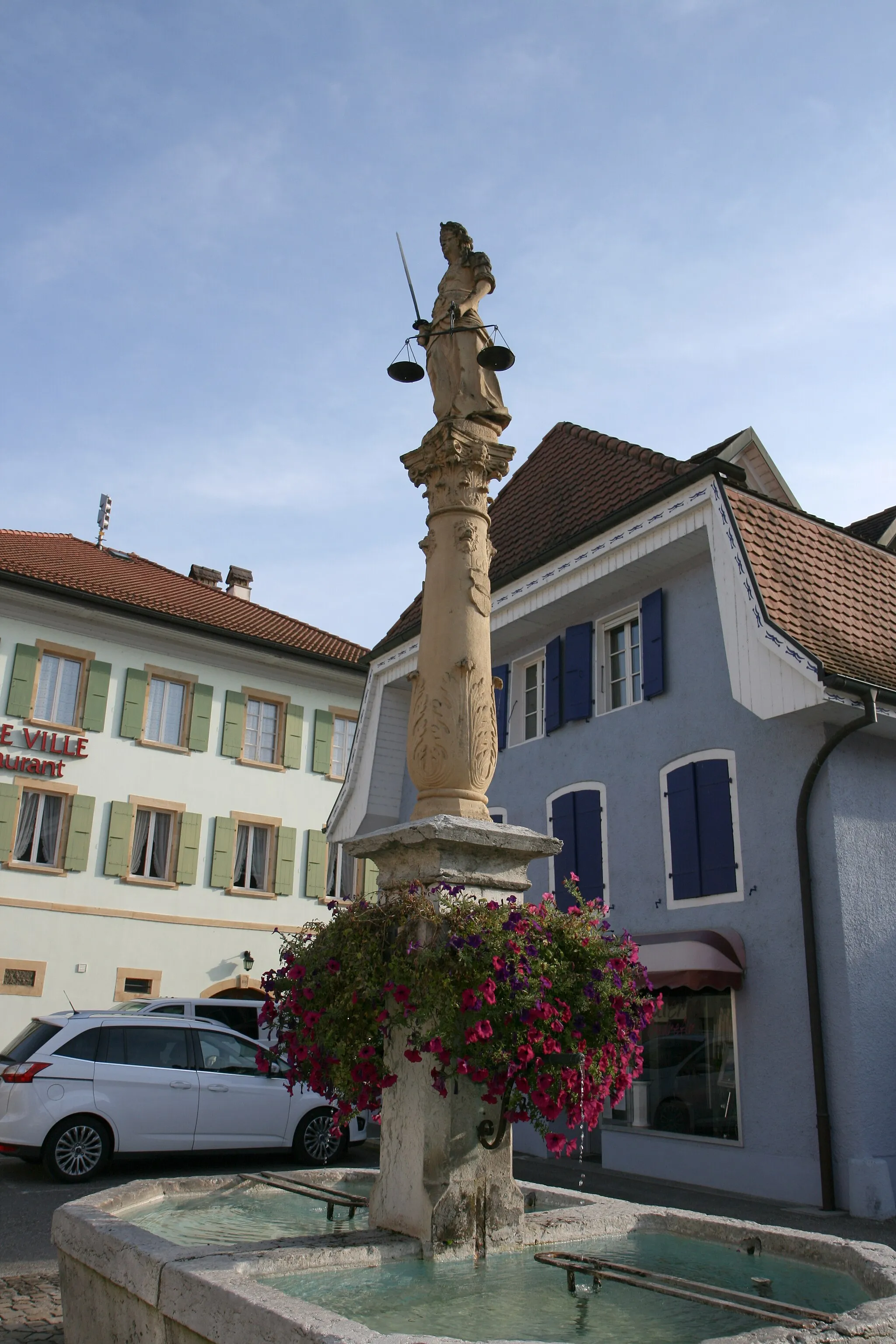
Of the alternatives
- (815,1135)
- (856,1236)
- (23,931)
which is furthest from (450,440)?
(23,931)

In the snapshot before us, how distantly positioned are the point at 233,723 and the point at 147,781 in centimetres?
249

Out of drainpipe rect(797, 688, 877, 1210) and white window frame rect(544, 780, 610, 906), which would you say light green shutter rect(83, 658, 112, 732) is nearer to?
white window frame rect(544, 780, 610, 906)

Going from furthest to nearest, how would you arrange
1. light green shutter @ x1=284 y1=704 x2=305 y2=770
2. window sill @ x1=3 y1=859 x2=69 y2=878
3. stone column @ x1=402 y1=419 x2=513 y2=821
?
light green shutter @ x1=284 y1=704 x2=305 y2=770
window sill @ x1=3 y1=859 x2=69 y2=878
stone column @ x1=402 y1=419 x2=513 y2=821

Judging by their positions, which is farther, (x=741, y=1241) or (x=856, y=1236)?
(x=856, y=1236)

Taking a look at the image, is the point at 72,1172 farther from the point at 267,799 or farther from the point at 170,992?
the point at 267,799

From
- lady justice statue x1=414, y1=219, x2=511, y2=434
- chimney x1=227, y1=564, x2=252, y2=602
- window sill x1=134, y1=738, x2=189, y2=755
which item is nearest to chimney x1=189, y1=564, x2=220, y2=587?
chimney x1=227, y1=564, x2=252, y2=602

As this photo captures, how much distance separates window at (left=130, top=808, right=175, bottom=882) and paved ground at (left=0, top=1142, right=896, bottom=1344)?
9.04 meters

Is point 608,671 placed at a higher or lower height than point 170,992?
higher

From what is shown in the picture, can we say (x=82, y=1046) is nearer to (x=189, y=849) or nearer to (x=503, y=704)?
(x=503, y=704)

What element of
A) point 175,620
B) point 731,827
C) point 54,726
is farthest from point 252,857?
point 731,827

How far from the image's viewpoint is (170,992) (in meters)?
21.3

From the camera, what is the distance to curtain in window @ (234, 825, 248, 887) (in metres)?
23.2

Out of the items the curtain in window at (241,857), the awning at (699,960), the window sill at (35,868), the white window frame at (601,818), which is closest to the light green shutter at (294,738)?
the curtain in window at (241,857)

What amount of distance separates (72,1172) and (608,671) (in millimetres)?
8455
